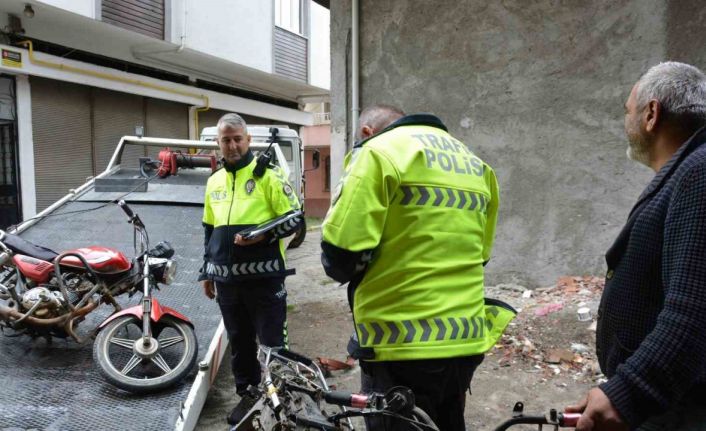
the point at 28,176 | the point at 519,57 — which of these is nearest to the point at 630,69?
the point at 519,57

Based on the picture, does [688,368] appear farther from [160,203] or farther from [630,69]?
[160,203]

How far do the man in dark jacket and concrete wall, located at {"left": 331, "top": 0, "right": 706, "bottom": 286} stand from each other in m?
4.46

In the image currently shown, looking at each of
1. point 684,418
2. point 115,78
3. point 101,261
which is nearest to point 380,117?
point 684,418

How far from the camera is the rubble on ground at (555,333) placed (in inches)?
175

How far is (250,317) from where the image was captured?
142 inches

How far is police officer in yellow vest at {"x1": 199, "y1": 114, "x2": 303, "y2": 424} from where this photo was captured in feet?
11.4

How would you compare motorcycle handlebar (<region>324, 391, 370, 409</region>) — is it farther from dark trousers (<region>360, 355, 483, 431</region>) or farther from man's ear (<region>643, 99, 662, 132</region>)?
man's ear (<region>643, 99, 662, 132</region>)

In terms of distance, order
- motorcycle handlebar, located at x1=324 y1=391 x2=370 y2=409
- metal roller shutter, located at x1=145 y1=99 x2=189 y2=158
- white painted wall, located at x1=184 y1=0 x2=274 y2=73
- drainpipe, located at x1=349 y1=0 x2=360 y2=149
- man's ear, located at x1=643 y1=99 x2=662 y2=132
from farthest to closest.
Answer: metal roller shutter, located at x1=145 y1=99 x2=189 y2=158 < white painted wall, located at x1=184 y1=0 x2=274 y2=73 < drainpipe, located at x1=349 y1=0 x2=360 y2=149 < motorcycle handlebar, located at x1=324 y1=391 x2=370 y2=409 < man's ear, located at x1=643 y1=99 x2=662 y2=132

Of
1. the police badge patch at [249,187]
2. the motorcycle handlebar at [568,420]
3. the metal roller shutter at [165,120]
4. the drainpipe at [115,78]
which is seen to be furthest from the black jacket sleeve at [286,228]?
the metal roller shutter at [165,120]

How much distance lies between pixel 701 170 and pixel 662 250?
→ 224 mm

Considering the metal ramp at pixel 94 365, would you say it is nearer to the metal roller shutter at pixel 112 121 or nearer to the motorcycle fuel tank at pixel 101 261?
the motorcycle fuel tank at pixel 101 261

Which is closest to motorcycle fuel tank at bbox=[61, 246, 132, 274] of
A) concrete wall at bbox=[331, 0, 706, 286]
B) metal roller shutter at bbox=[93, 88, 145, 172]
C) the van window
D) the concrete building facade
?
concrete wall at bbox=[331, 0, 706, 286]

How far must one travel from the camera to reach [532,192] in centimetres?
608

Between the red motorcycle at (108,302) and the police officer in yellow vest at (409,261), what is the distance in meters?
2.10
